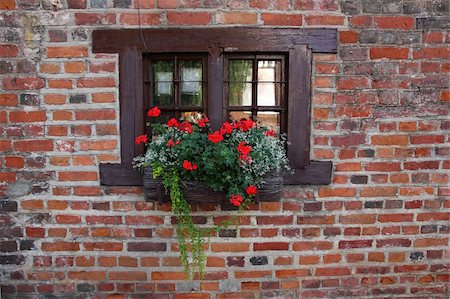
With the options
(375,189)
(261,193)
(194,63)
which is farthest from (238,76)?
(375,189)

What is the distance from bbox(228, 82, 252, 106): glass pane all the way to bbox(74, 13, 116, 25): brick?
898 mm

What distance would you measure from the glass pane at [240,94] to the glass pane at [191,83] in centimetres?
20

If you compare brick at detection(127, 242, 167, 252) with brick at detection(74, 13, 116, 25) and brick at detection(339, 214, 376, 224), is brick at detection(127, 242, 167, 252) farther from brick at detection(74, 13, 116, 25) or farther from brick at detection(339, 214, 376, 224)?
brick at detection(74, 13, 116, 25)

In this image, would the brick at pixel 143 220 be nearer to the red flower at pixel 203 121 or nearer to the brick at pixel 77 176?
the brick at pixel 77 176

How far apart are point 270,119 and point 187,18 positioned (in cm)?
86

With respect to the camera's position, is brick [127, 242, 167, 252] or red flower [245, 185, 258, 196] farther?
brick [127, 242, 167, 252]

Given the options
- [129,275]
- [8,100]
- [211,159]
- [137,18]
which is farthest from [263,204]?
[8,100]

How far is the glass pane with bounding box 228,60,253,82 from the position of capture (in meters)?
2.66

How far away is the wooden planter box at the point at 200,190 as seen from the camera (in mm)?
2457

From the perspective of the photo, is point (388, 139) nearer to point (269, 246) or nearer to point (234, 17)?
point (269, 246)

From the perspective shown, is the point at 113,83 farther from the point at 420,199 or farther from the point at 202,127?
the point at 420,199

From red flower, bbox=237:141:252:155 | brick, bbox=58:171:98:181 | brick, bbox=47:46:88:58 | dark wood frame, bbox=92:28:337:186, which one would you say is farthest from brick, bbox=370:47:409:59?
brick, bbox=58:171:98:181

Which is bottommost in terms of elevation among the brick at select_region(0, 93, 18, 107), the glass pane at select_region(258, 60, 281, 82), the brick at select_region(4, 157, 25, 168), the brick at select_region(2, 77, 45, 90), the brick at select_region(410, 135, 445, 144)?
the brick at select_region(4, 157, 25, 168)

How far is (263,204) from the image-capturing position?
8.80ft
